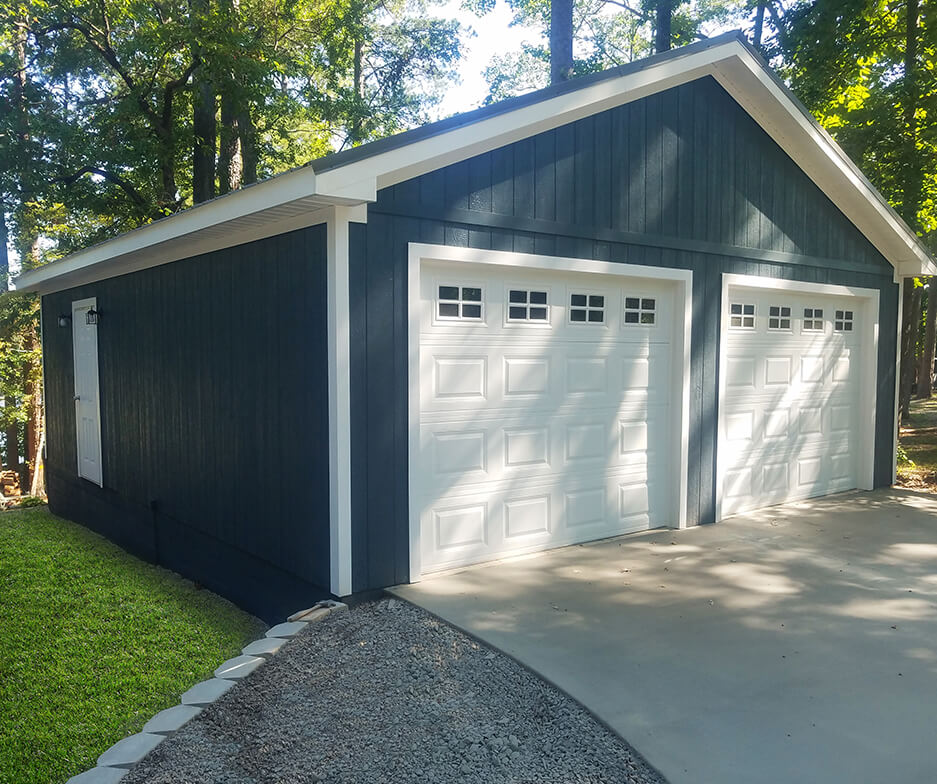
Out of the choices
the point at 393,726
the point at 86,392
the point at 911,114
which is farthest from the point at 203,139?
the point at 393,726

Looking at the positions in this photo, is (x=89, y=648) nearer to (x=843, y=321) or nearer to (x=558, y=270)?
(x=558, y=270)

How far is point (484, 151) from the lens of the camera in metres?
4.89

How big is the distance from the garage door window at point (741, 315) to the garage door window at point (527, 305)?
7.30 ft

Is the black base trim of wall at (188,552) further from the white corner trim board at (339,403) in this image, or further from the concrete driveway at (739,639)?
the concrete driveway at (739,639)

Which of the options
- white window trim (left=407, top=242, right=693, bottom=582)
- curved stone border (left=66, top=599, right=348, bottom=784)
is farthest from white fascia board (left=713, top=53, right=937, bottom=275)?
curved stone border (left=66, top=599, right=348, bottom=784)

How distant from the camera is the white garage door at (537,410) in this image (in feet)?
15.9

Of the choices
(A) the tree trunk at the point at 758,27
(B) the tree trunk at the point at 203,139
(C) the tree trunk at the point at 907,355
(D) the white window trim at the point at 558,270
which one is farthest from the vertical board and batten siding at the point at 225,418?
(C) the tree trunk at the point at 907,355

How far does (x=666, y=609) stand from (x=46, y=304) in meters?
8.42

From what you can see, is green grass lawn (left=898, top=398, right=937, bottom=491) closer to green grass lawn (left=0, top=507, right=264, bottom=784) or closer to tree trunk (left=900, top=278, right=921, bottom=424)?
tree trunk (left=900, top=278, right=921, bottom=424)

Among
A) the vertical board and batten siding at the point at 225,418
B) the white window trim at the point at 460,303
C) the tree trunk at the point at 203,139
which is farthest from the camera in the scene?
the tree trunk at the point at 203,139

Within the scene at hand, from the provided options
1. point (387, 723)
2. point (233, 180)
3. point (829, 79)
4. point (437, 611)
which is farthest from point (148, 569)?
point (829, 79)

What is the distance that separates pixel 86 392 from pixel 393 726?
21.6 feet

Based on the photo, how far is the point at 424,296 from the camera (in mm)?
4758

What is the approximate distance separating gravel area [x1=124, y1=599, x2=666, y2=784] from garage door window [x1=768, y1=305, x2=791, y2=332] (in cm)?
480
